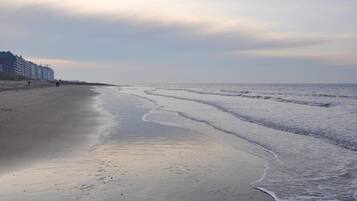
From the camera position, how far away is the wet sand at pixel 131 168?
853 cm

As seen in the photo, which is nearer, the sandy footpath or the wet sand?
the wet sand

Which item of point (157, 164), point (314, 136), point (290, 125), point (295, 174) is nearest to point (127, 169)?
point (157, 164)

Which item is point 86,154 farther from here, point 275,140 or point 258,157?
point 275,140

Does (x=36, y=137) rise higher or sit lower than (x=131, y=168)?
lower

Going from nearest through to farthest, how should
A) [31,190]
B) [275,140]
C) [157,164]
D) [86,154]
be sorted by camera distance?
[31,190]
[157,164]
[86,154]
[275,140]

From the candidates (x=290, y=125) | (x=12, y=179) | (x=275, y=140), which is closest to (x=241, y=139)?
(x=275, y=140)

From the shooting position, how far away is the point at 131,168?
35.8 feet

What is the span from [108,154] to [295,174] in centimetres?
514

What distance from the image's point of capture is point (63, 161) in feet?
38.4

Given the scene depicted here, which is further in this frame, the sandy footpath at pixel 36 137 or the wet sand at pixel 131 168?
the sandy footpath at pixel 36 137

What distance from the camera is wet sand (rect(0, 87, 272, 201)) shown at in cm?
853

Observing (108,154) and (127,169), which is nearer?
(127,169)

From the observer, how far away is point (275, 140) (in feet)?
54.9

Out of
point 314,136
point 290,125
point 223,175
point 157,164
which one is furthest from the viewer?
point 290,125
